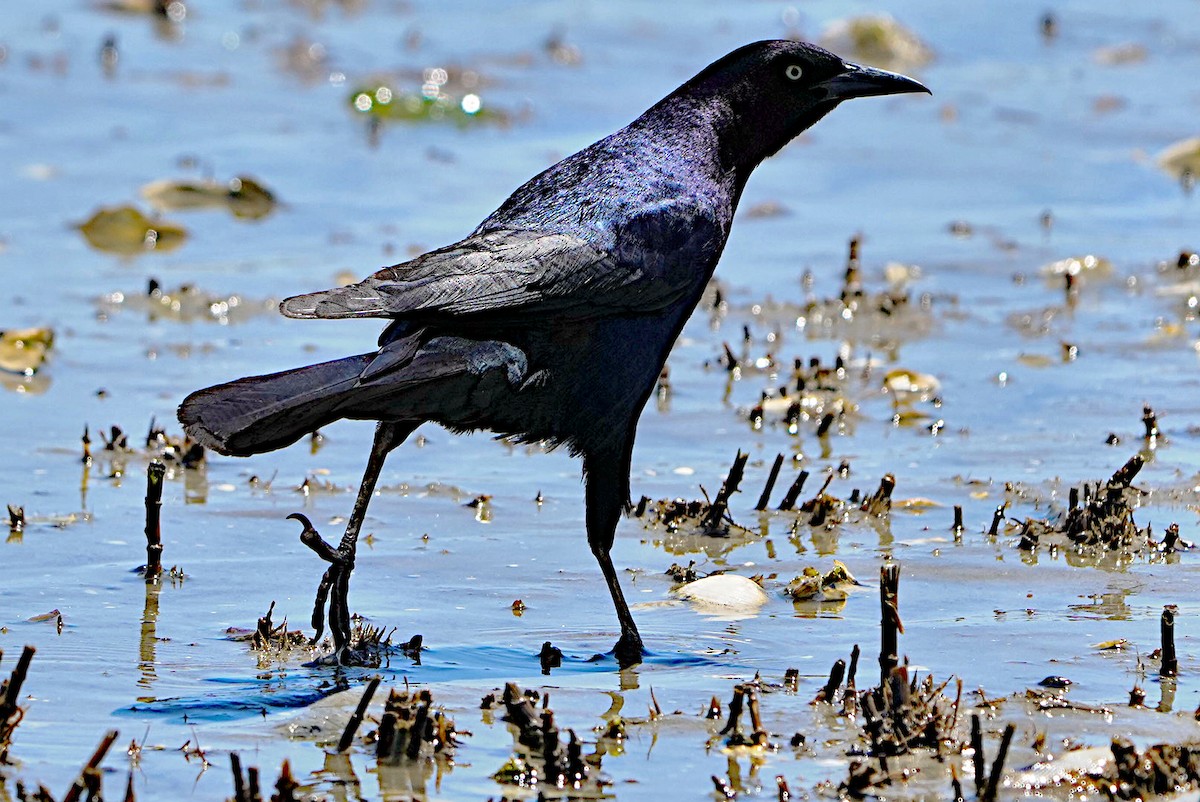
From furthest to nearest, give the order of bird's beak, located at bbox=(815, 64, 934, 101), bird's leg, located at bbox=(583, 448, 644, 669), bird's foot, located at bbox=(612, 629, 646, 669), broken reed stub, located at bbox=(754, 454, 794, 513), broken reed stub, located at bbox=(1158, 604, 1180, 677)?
broken reed stub, located at bbox=(754, 454, 794, 513), bird's beak, located at bbox=(815, 64, 934, 101), bird's leg, located at bbox=(583, 448, 644, 669), bird's foot, located at bbox=(612, 629, 646, 669), broken reed stub, located at bbox=(1158, 604, 1180, 677)

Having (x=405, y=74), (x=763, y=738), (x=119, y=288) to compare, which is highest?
(x=405, y=74)

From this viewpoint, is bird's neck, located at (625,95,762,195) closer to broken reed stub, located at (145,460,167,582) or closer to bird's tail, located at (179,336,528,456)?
bird's tail, located at (179,336,528,456)

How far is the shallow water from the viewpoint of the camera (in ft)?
16.1

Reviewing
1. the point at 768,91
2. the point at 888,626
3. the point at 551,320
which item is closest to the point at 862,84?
the point at 768,91

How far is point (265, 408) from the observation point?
4.75 meters

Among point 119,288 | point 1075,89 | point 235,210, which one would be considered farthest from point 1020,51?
point 119,288

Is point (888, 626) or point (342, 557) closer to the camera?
point (888, 626)

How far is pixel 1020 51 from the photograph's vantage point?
16.1 m

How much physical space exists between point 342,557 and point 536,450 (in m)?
2.17

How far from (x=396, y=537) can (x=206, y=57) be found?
32.9 feet

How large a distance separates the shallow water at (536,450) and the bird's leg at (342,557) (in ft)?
0.43

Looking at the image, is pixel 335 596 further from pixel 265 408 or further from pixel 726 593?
pixel 726 593

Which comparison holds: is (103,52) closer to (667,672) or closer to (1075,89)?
(1075,89)

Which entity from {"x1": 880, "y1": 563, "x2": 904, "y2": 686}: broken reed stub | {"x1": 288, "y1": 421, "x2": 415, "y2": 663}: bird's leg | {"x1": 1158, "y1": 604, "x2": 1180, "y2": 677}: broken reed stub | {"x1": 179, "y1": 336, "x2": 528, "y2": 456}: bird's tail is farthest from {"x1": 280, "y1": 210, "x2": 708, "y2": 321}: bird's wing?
{"x1": 1158, "y1": 604, "x2": 1180, "y2": 677}: broken reed stub
